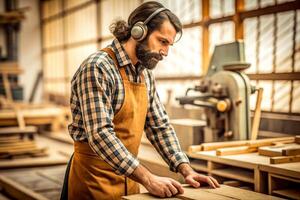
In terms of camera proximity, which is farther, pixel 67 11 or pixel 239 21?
pixel 67 11

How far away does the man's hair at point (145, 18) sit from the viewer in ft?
7.53

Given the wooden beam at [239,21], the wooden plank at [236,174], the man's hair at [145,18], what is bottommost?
the wooden plank at [236,174]

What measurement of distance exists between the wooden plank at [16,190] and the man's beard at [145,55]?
6.72ft

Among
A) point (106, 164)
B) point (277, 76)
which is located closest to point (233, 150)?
point (106, 164)

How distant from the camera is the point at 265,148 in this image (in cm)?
284

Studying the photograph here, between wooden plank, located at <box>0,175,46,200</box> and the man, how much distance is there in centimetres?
172

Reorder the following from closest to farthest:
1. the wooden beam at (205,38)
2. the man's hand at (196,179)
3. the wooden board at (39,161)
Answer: the man's hand at (196,179)
the wooden beam at (205,38)
the wooden board at (39,161)

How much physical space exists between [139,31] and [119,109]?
395 mm

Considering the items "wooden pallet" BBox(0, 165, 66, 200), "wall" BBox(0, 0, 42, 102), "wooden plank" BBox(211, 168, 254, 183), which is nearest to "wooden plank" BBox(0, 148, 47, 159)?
"wooden pallet" BBox(0, 165, 66, 200)

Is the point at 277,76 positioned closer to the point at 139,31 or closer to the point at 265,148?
the point at 265,148

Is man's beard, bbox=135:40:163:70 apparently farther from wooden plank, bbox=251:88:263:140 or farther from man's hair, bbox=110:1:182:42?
wooden plank, bbox=251:88:263:140

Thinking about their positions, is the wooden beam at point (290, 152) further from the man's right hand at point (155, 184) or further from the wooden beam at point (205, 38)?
the wooden beam at point (205, 38)

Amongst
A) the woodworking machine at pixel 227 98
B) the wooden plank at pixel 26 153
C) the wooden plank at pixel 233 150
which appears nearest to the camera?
the wooden plank at pixel 233 150

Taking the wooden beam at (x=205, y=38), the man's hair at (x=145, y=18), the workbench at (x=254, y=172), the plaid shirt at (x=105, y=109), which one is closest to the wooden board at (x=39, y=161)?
the wooden beam at (x=205, y=38)
